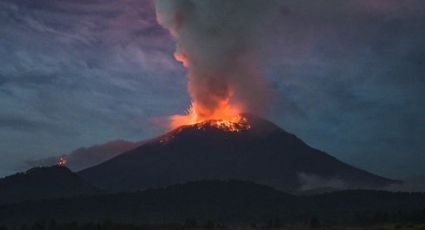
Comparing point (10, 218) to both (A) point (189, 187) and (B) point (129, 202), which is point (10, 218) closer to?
(B) point (129, 202)

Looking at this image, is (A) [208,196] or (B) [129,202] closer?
(B) [129,202]

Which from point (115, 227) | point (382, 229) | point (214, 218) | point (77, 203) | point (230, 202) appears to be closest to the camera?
point (382, 229)

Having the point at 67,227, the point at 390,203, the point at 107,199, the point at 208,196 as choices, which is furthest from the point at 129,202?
the point at 390,203

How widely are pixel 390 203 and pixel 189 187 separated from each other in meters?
59.3

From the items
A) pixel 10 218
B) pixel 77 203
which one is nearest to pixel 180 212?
pixel 77 203

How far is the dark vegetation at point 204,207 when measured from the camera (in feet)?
512

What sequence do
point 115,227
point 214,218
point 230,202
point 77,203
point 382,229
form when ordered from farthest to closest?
point 230,202
point 77,203
point 214,218
point 115,227
point 382,229

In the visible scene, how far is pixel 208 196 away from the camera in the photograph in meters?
193

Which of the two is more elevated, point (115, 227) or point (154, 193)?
point (154, 193)

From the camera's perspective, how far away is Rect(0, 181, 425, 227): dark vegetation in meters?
156

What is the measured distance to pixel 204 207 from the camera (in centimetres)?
18175

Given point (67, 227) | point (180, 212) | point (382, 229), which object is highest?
point (180, 212)

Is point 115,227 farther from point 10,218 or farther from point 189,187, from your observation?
point 189,187

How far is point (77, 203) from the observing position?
173125 millimetres
